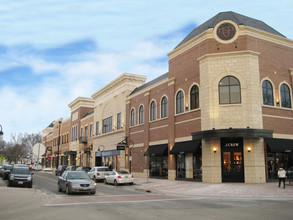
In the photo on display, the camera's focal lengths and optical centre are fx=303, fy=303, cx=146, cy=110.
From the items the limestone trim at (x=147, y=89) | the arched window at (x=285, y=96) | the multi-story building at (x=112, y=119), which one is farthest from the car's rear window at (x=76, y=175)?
the multi-story building at (x=112, y=119)

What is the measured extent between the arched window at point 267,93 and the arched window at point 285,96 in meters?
1.50

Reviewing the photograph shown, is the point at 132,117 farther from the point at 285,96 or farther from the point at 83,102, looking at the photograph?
the point at 83,102

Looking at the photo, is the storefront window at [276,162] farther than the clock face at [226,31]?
No

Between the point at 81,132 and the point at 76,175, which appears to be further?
the point at 81,132

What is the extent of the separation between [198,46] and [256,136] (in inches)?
396

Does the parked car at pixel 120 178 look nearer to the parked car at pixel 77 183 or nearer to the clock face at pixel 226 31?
the parked car at pixel 77 183

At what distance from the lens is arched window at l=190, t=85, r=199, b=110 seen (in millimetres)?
27858

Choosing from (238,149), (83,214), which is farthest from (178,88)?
(83,214)

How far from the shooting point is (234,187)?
21.5 meters

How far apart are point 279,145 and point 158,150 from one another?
12138 millimetres

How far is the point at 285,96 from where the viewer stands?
90.9 feet

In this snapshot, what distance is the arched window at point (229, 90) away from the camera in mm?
25453

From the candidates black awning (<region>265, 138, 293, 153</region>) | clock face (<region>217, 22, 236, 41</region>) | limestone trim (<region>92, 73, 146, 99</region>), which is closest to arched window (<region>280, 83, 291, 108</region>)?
black awning (<region>265, 138, 293, 153</region>)

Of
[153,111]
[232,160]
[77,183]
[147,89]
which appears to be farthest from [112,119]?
[77,183]
